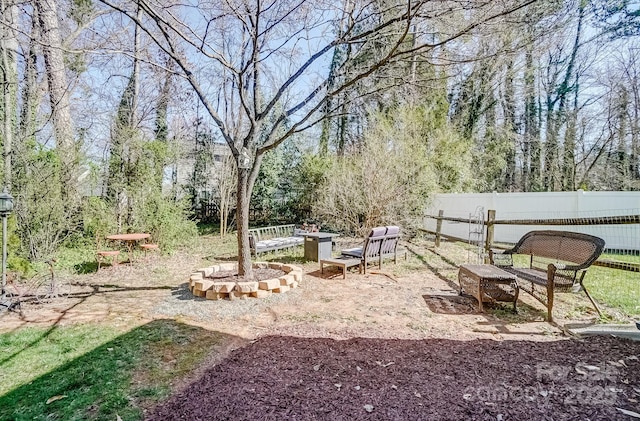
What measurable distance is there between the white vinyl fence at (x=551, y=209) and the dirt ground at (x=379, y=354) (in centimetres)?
478

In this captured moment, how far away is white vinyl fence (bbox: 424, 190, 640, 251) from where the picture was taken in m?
9.03

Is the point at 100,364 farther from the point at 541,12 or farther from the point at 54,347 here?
the point at 541,12

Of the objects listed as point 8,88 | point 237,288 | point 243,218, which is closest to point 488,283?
point 237,288

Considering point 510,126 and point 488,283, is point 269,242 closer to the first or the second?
point 488,283

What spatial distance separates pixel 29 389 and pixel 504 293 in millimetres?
4939

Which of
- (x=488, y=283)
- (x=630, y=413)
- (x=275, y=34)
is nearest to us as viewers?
(x=630, y=413)

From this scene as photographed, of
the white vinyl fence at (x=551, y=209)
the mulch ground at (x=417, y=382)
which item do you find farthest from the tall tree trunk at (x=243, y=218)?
the white vinyl fence at (x=551, y=209)

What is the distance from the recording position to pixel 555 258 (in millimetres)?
4617

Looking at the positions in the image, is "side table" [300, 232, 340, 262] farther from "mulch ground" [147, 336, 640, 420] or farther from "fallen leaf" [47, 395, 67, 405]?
"fallen leaf" [47, 395, 67, 405]

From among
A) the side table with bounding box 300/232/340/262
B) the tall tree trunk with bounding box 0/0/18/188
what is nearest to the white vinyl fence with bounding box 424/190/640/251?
the side table with bounding box 300/232/340/262

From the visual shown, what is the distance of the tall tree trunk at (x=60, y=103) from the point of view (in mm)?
6973

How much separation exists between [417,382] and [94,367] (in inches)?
101

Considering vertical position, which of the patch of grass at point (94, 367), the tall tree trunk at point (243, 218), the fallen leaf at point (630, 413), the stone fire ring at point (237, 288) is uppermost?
the tall tree trunk at point (243, 218)

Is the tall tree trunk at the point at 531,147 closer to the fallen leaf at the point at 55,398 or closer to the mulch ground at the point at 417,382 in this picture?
the mulch ground at the point at 417,382
